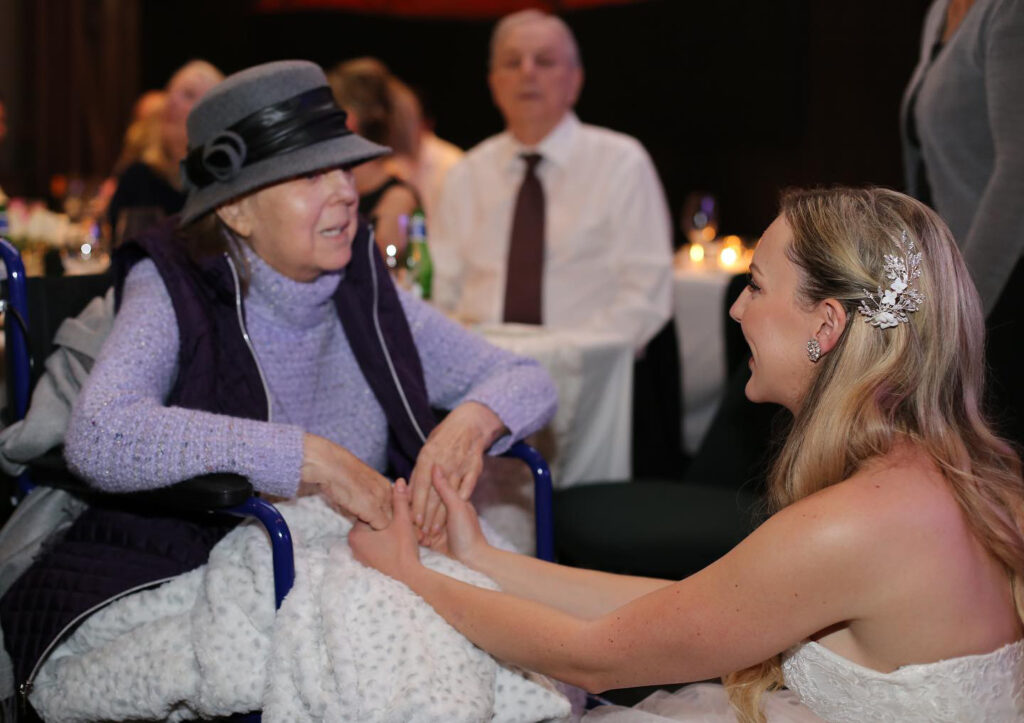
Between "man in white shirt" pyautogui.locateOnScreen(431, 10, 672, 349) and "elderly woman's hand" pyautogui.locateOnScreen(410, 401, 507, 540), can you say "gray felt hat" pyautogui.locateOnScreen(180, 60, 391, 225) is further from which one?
"man in white shirt" pyautogui.locateOnScreen(431, 10, 672, 349)

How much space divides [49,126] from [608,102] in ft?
12.8

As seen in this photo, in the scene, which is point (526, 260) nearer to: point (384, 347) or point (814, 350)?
point (384, 347)

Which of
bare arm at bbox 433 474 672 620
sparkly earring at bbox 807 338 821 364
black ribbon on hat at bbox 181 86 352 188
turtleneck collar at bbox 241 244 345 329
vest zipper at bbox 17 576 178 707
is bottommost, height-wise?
vest zipper at bbox 17 576 178 707

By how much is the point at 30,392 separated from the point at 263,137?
0.65m

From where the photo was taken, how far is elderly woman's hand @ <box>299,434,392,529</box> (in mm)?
1893

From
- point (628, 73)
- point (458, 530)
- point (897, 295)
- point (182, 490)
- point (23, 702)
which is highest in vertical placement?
point (628, 73)

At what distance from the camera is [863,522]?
1361 mm

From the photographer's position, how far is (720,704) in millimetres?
1734

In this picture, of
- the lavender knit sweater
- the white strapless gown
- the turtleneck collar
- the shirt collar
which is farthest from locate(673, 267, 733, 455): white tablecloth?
the white strapless gown

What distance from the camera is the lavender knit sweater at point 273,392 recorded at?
6.01 ft

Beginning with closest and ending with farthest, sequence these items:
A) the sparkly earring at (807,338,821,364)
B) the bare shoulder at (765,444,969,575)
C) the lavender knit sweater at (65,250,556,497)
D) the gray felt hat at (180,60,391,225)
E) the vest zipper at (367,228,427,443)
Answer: the bare shoulder at (765,444,969,575)
the sparkly earring at (807,338,821,364)
the lavender knit sweater at (65,250,556,497)
the gray felt hat at (180,60,391,225)
the vest zipper at (367,228,427,443)

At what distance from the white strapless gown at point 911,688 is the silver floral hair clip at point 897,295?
1.41ft

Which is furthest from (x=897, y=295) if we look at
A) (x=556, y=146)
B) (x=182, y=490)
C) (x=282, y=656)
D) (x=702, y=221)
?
(x=702, y=221)

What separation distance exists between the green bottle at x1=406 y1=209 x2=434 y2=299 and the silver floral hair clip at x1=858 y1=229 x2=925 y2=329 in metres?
2.04
